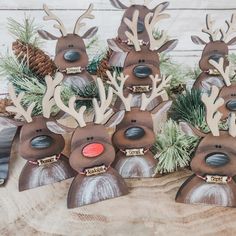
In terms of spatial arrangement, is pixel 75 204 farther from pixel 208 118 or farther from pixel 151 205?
pixel 208 118

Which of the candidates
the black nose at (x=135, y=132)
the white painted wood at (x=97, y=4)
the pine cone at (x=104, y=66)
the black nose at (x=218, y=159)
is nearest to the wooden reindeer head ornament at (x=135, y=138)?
the black nose at (x=135, y=132)

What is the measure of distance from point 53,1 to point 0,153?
2.11 ft

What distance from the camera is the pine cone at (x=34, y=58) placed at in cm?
103

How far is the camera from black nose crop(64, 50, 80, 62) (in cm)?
99

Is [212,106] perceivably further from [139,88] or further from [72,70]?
[72,70]

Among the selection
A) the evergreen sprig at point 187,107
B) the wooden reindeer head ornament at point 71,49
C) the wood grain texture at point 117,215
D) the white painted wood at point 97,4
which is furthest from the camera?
the white painted wood at point 97,4

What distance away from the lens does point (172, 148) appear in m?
0.81

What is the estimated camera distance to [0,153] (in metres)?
0.90

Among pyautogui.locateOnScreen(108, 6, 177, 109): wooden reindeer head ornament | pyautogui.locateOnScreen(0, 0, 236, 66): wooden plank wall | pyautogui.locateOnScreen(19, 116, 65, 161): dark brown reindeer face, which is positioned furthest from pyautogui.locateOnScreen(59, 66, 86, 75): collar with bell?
pyautogui.locateOnScreen(0, 0, 236, 66): wooden plank wall

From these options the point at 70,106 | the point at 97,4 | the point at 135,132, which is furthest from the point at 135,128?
the point at 97,4

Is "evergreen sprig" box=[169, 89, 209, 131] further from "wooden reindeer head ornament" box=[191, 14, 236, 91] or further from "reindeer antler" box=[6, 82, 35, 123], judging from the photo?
"reindeer antler" box=[6, 82, 35, 123]

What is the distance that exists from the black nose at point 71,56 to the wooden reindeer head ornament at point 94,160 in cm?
23

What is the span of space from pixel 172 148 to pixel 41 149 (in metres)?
0.19

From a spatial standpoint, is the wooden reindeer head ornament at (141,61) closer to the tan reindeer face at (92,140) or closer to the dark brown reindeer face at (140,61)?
the dark brown reindeer face at (140,61)
